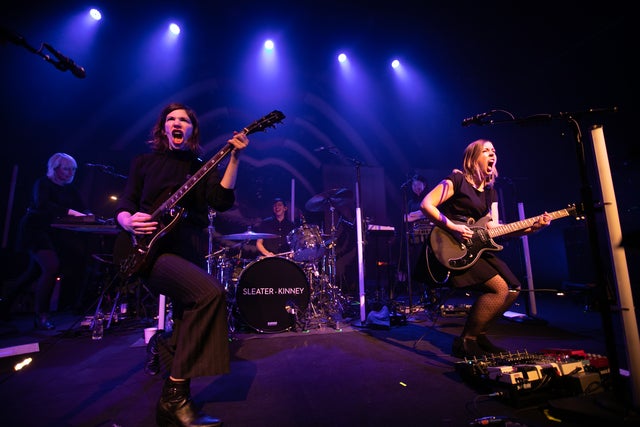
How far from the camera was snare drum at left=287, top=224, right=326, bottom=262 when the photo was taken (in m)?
5.49

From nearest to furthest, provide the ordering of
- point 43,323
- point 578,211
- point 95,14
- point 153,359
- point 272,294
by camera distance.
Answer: point 578,211 → point 153,359 → point 272,294 → point 43,323 → point 95,14

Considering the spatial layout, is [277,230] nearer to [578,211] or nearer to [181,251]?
[181,251]

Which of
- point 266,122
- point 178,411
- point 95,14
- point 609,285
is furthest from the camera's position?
point 95,14

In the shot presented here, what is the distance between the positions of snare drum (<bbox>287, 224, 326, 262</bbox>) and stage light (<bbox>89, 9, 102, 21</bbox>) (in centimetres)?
629

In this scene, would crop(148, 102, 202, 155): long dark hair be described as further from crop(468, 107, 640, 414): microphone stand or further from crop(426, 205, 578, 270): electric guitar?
crop(468, 107, 640, 414): microphone stand

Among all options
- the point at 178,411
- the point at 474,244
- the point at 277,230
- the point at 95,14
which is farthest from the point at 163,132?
the point at 95,14

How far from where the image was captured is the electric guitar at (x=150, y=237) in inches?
77.7

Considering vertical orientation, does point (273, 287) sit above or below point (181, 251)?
below

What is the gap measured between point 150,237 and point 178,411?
108 centimetres

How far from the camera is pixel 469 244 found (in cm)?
308

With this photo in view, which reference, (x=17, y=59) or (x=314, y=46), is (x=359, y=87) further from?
(x=17, y=59)

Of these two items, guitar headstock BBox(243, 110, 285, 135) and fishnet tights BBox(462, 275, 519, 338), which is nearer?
guitar headstock BBox(243, 110, 285, 135)

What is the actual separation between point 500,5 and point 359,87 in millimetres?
3797

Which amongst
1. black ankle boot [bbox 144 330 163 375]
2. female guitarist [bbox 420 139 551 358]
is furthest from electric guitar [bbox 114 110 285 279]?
female guitarist [bbox 420 139 551 358]
